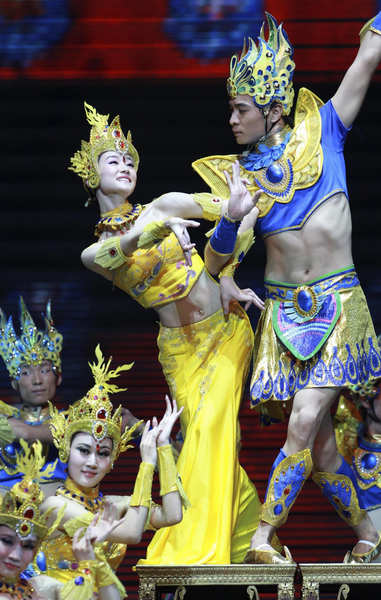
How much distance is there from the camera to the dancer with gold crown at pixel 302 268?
196 inches

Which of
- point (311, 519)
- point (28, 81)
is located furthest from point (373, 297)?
point (28, 81)

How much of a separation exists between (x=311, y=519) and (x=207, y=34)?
224cm

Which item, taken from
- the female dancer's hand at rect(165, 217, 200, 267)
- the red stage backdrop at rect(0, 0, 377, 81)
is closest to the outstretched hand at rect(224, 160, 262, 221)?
the female dancer's hand at rect(165, 217, 200, 267)

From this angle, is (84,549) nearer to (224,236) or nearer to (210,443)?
(210,443)

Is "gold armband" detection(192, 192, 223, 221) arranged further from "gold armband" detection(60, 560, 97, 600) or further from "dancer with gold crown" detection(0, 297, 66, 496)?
"gold armband" detection(60, 560, 97, 600)

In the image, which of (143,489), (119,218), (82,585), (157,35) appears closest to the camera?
(82,585)

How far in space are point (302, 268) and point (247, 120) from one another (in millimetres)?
583

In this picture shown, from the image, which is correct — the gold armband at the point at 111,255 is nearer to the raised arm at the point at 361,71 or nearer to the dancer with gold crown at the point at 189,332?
the dancer with gold crown at the point at 189,332

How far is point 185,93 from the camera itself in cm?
668

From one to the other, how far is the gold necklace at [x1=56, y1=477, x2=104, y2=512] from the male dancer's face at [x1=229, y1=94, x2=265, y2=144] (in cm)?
140

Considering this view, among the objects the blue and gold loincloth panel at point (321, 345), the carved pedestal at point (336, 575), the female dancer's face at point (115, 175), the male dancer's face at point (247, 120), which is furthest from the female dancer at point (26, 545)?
the male dancer's face at point (247, 120)

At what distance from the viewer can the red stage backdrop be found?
6.58 metres

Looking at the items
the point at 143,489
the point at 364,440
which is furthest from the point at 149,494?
the point at 364,440

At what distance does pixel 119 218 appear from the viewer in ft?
17.7
